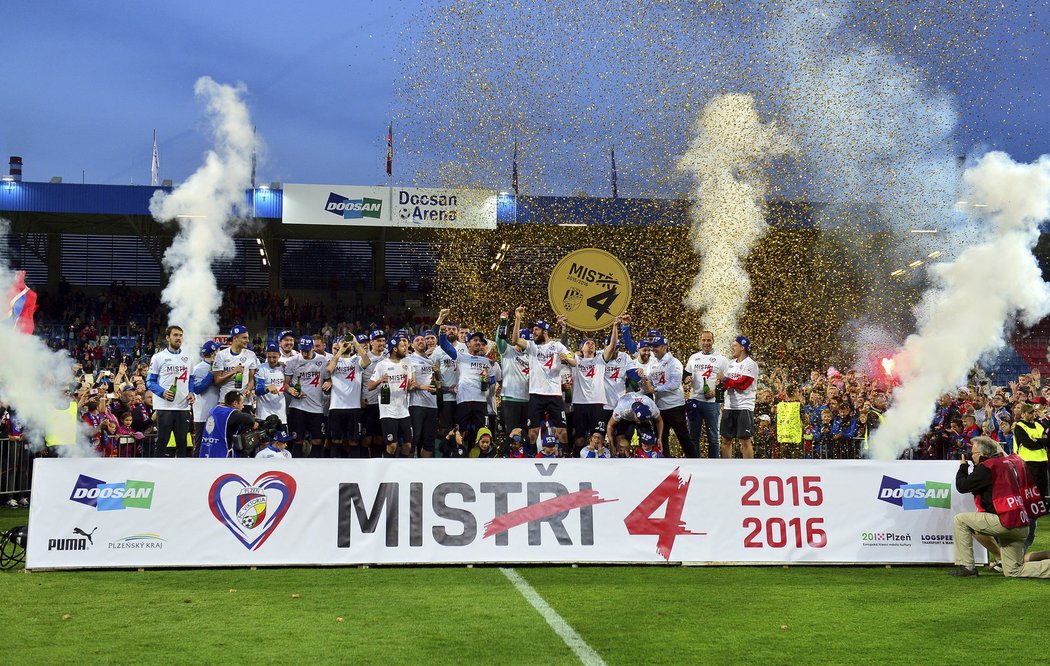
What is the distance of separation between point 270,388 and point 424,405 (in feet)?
6.60

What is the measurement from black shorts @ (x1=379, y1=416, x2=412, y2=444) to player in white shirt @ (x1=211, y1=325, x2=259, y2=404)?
1.81m

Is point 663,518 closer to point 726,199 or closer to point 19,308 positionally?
point 19,308

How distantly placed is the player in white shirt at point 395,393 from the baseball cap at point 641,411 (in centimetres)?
299

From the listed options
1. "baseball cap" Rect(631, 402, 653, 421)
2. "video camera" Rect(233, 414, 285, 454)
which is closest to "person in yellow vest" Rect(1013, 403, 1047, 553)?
"baseball cap" Rect(631, 402, 653, 421)

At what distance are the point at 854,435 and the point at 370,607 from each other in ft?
47.7

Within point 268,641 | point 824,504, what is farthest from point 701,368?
point 268,641

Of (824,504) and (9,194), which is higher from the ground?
(9,194)

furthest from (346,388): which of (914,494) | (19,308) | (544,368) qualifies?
(19,308)

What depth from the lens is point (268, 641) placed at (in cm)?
666

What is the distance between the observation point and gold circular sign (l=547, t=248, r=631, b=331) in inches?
542

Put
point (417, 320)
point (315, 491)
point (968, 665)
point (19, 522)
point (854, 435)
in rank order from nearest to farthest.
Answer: point (968, 665), point (315, 491), point (19, 522), point (854, 435), point (417, 320)

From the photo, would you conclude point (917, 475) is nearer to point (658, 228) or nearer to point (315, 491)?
point (315, 491)

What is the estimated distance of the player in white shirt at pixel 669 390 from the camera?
555 inches

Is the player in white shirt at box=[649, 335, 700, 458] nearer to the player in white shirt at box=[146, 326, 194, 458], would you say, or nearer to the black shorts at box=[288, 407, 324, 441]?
the black shorts at box=[288, 407, 324, 441]
